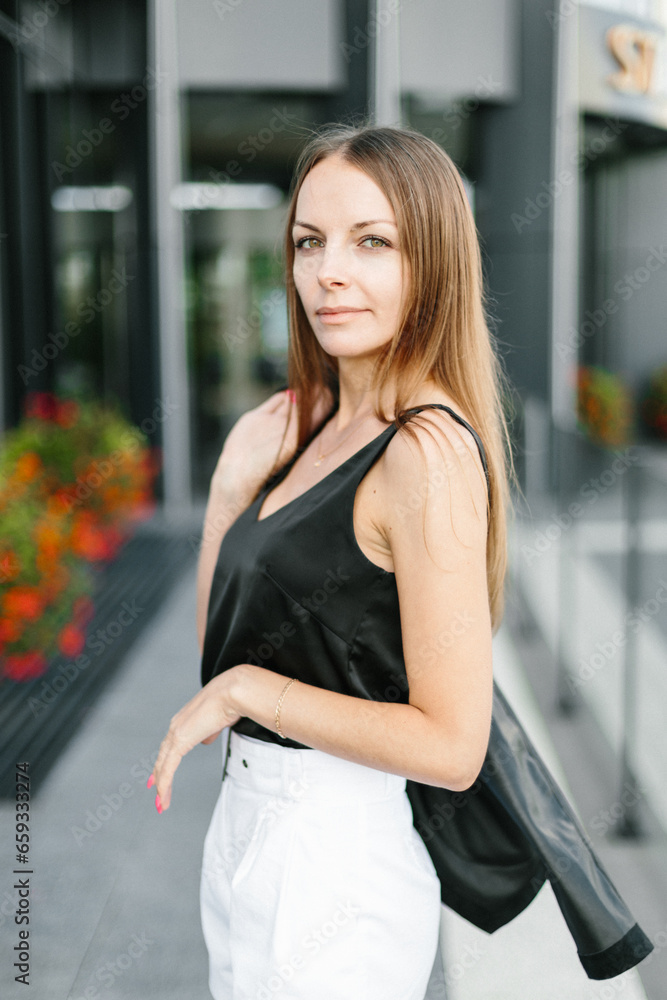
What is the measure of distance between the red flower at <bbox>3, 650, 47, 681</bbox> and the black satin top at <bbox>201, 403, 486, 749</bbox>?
114 inches

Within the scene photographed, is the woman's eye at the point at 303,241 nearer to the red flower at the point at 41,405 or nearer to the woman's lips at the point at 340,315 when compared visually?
the woman's lips at the point at 340,315

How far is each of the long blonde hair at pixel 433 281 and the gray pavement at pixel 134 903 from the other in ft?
5.45

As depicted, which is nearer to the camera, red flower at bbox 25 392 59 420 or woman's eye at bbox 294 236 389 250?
woman's eye at bbox 294 236 389 250

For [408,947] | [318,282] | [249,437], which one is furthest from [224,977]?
[318,282]

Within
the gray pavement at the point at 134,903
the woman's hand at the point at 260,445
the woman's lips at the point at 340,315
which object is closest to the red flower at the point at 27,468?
the gray pavement at the point at 134,903

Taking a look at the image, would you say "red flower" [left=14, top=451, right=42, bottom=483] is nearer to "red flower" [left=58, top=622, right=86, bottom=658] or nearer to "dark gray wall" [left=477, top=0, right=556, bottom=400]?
"red flower" [left=58, top=622, right=86, bottom=658]

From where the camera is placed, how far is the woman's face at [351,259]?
1.30m

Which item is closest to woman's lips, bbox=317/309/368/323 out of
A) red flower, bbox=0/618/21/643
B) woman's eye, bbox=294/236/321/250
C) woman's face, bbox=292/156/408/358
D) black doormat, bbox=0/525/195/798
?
woman's face, bbox=292/156/408/358

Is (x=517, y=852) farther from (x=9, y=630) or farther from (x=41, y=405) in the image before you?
(x=41, y=405)

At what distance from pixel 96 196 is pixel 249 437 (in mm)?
7140

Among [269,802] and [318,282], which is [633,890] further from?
[318,282]

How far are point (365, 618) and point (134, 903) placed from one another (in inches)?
76.1

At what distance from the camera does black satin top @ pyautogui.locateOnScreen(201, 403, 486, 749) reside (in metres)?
1.28

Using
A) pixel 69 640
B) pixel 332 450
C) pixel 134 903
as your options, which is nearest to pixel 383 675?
pixel 332 450
